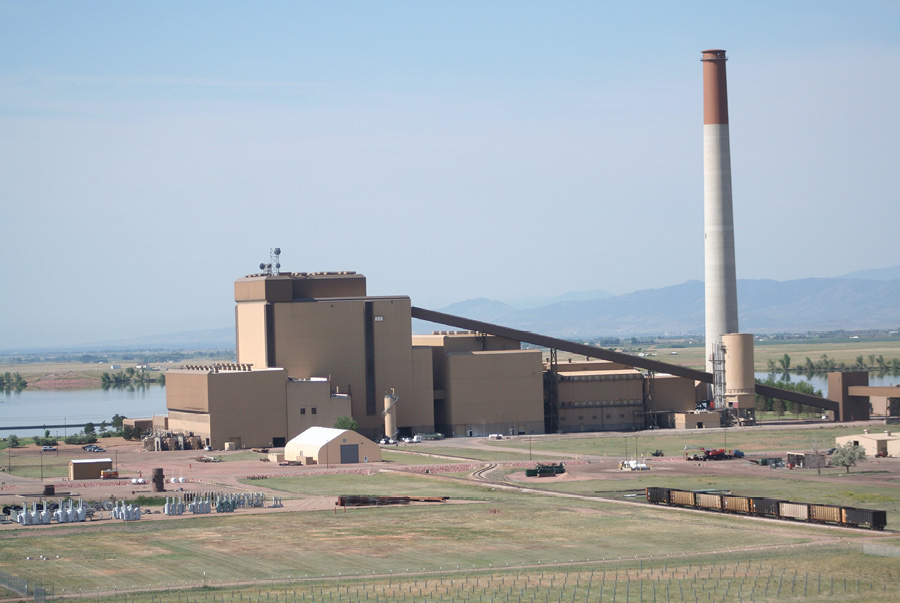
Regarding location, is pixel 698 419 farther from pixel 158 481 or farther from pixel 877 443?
pixel 158 481

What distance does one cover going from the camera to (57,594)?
2269 inches

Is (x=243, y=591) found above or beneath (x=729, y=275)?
Answer: beneath

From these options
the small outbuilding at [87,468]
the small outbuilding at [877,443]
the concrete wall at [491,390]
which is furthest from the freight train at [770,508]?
the concrete wall at [491,390]

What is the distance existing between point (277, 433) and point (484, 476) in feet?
120

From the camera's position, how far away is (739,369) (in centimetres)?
15538

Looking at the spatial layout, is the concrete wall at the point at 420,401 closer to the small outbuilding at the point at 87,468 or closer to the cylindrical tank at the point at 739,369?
the cylindrical tank at the point at 739,369

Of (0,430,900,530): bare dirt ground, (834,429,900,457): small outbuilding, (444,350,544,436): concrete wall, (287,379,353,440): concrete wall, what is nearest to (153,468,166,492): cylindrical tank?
(0,430,900,530): bare dirt ground

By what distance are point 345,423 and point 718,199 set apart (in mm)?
54457

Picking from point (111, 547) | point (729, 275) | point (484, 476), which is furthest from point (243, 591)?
point (729, 275)

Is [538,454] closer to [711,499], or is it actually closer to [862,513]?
[711,499]

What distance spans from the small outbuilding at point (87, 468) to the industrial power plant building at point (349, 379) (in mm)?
21434

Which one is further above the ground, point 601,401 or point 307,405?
point 307,405

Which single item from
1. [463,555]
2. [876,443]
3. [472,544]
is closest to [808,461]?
[876,443]

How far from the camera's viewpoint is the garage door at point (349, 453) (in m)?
120
